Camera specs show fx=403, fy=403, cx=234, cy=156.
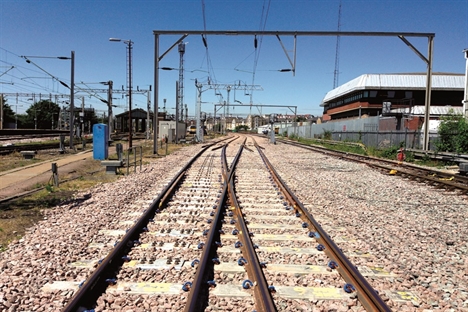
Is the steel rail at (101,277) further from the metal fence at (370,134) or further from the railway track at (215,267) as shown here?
the metal fence at (370,134)

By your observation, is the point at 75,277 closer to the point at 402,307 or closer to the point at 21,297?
the point at 21,297

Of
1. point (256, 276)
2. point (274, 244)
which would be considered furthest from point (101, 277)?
point (274, 244)

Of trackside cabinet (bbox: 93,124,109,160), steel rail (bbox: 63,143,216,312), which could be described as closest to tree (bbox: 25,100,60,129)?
trackside cabinet (bbox: 93,124,109,160)

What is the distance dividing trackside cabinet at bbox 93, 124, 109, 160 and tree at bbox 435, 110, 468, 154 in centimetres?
1816

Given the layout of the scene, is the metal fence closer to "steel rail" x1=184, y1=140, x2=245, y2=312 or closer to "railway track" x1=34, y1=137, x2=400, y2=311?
"railway track" x1=34, y1=137, x2=400, y2=311

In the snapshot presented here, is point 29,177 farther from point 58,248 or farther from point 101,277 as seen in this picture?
point 101,277

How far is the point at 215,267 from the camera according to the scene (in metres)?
4.98

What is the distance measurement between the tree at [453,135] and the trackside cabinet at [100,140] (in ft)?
59.6

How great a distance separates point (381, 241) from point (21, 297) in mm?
5054

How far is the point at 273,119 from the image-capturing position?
43938 mm

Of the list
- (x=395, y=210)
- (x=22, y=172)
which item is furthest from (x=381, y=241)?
(x=22, y=172)

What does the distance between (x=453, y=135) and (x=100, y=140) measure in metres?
18.7

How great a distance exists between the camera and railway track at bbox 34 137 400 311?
406 centimetres

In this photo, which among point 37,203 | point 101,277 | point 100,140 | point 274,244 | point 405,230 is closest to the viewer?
point 101,277
